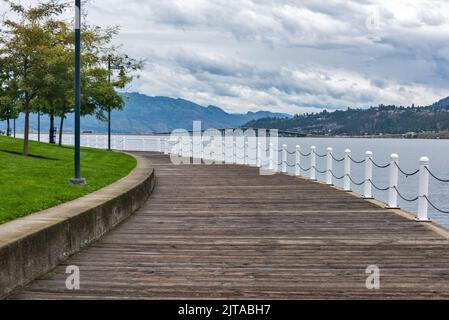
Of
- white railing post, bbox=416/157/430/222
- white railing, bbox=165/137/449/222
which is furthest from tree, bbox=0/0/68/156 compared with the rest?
Result: white railing post, bbox=416/157/430/222

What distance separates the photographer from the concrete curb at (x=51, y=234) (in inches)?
257

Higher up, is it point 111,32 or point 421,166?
point 111,32

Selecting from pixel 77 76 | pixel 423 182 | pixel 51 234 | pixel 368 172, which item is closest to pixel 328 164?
pixel 368 172

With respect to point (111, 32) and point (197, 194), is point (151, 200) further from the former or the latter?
point (111, 32)

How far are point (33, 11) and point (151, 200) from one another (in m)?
17.1

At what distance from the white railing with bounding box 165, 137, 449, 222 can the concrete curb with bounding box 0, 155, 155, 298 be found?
651 cm

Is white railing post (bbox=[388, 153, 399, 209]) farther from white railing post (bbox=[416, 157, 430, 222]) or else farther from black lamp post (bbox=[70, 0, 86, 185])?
black lamp post (bbox=[70, 0, 86, 185])

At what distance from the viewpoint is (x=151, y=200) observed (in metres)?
16.3

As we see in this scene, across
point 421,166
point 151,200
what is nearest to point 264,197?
point 151,200

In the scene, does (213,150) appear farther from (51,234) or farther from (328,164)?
(51,234)

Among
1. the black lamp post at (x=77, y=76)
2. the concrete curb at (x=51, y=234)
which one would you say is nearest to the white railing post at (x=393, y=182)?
the concrete curb at (x=51, y=234)

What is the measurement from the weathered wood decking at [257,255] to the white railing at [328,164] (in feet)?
2.46

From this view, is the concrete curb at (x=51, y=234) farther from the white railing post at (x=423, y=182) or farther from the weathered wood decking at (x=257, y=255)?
the white railing post at (x=423, y=182)

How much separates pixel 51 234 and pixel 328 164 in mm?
14770
